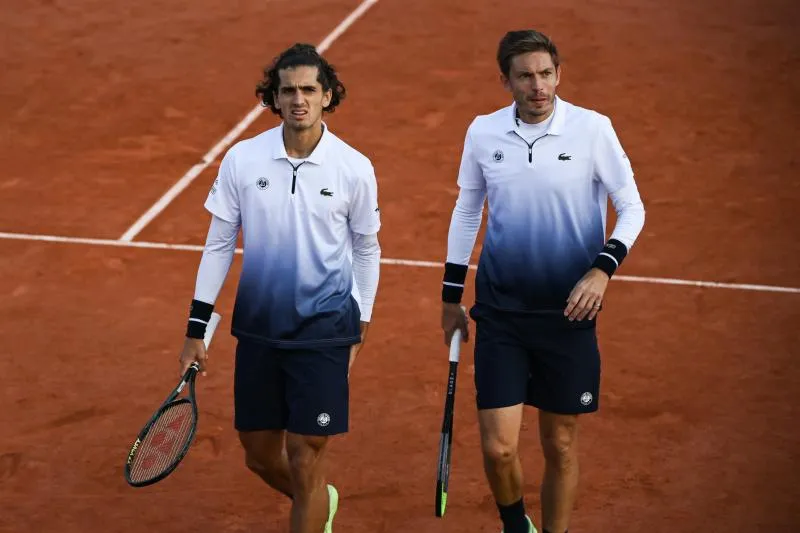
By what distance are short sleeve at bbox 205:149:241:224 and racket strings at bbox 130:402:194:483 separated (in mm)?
873

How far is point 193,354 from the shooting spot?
6.73 m

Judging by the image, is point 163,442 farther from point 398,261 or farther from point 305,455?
point 398,261

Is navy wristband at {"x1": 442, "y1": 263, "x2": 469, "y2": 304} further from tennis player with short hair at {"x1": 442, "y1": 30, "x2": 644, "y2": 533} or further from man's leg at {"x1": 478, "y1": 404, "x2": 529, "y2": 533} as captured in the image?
man's leg at {"x1": 478, "y1": 404, "x2": 529, "y2": 533}

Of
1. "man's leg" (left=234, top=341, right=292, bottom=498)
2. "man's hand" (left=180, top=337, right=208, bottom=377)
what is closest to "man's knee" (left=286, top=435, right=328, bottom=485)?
"man's leg" (left=234, top=341, right=292, bottom=498)

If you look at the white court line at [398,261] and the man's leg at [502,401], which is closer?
the man's leg at [502,401]

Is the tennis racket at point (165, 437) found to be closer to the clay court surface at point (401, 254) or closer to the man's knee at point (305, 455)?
the man's knee at point (305, 455)

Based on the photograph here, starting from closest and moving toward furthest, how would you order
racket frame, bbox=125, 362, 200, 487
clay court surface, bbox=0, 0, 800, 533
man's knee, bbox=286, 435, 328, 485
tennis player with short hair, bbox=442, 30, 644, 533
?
racket frame, bbox=125, 362, 200, 487 → man's knee, bbox=286, 435, 328, 485 → tennis player with short hair, bbox=442, 30, 644, 533 → clay court surface, bbox=0, 0, 800, 533

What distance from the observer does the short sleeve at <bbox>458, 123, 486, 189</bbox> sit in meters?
7.03

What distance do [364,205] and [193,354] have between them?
1.02 meters

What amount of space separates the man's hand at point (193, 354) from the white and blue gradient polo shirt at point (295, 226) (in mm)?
215

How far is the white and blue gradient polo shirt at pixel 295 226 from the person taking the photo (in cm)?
663

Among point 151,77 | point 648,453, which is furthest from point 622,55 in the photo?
point 648,453

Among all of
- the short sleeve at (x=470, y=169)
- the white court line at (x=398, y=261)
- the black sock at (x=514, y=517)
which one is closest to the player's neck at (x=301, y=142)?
the short sleeve at (x=470, y=169)

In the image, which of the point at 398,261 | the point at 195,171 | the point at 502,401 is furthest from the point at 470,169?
the point at 195,171
